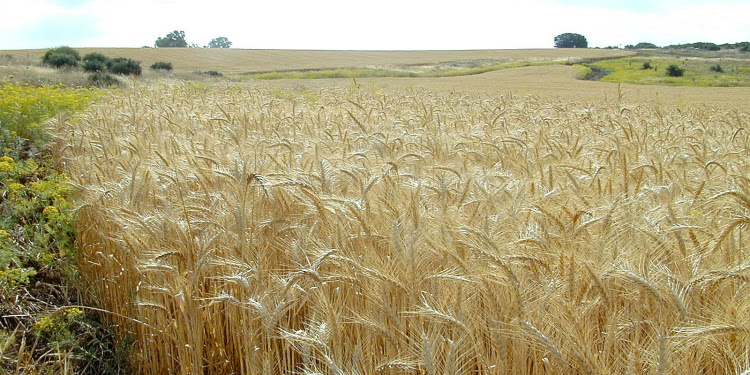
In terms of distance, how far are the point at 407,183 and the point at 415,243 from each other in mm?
984

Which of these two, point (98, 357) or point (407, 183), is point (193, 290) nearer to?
point (98, 357)

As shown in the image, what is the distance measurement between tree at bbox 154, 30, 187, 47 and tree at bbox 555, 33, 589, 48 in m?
73.7

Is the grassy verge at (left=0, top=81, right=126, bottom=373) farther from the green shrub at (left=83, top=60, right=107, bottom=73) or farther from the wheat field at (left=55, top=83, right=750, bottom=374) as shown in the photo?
the green shrub at (left=83, top=60, right=107, bottom=73)

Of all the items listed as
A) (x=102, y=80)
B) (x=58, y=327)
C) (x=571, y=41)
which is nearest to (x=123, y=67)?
(x=102, y=80)

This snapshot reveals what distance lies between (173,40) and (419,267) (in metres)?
108

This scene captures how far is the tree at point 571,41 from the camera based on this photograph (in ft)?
344

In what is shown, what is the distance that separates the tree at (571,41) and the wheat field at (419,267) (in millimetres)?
111596

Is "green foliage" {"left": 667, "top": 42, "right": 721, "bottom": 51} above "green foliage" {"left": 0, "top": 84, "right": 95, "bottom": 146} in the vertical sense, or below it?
above

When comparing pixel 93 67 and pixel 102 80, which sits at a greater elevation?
pixel 93 67

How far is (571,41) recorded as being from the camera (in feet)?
345

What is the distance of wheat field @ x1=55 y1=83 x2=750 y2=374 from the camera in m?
1.58

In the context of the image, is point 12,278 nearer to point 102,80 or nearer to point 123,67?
point 102,80

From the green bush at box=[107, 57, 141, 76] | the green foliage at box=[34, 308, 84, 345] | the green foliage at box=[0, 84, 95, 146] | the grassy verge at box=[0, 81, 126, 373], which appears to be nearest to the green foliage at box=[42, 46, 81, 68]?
the green bush at box=[107, 57, 141, 76]

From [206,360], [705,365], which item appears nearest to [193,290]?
[206,360]
